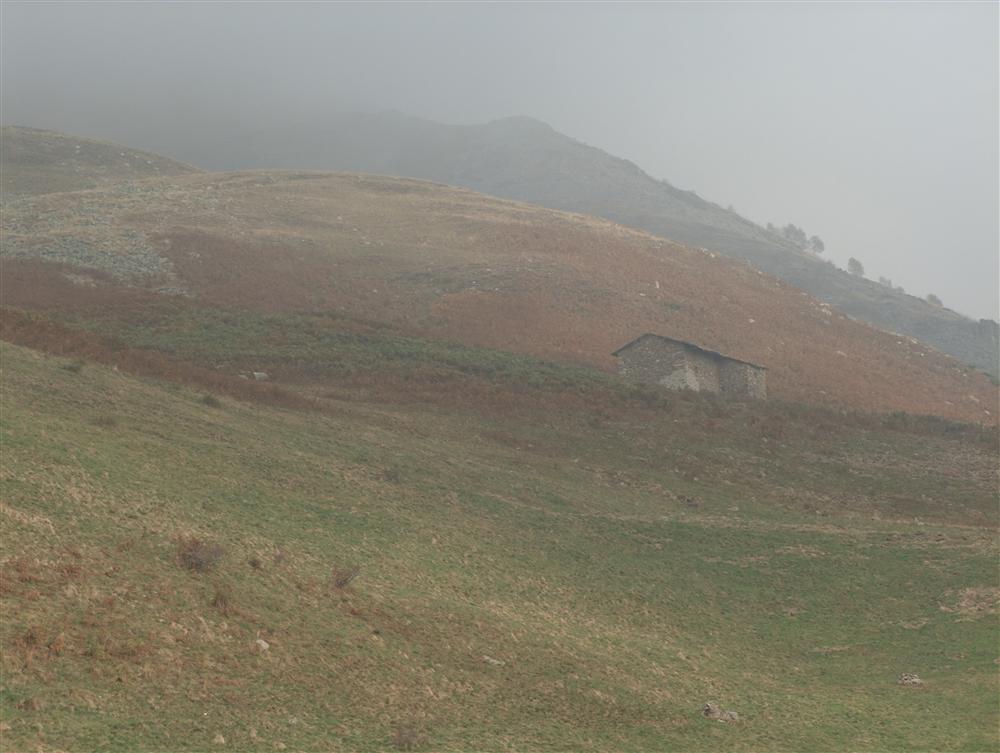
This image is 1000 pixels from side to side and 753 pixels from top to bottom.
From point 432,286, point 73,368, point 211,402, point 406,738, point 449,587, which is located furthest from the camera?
point 432,286

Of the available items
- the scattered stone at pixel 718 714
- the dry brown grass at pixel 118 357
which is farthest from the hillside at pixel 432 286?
the scattered stone at pixel 718 714

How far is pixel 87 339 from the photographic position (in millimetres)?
34812

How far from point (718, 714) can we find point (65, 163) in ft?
419

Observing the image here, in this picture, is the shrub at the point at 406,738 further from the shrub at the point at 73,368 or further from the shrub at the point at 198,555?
the shrub at the point at 73,368

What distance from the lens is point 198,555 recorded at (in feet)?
47.6

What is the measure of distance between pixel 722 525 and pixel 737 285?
61032 millimetres

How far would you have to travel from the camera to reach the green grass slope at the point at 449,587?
11.5m

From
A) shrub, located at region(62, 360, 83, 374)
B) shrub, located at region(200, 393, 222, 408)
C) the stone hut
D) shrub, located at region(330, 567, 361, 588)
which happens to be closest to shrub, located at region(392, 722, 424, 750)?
shrub, located at region(330, 567, 361, 588)

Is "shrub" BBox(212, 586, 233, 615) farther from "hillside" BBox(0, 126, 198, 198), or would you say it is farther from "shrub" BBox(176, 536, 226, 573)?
"hillside" BBox(0, 126, 198, 198)

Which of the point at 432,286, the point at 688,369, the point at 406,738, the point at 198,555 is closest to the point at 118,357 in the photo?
the point at 198,555

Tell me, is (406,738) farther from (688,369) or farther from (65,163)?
(65,163)

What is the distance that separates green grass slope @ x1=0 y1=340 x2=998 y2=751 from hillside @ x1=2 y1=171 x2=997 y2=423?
18.5m

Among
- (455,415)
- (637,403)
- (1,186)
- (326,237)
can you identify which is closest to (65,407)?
(455,415)

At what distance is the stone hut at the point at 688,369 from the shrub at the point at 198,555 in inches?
1384
